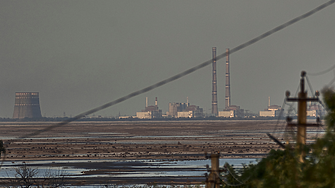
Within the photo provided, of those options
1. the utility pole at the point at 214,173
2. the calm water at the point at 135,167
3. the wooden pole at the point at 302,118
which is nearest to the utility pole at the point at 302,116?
the wooden pole at the point at 302,118

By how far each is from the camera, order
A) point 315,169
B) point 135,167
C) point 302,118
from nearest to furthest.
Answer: point 315,169 < point 302,118 < point 135,167

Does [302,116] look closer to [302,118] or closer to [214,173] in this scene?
[302,118]

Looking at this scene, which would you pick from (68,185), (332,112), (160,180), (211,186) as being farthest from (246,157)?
(332,112)

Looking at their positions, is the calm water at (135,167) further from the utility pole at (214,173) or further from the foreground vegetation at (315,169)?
the foreground vegetation at (315,169)

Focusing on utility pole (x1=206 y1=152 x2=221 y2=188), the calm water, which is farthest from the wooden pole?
the calm water

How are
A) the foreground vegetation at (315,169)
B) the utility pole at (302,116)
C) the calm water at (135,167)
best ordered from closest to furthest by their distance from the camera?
1. the foreground vegetation at (315,169)
2. the utility pole at (302,116)
3. the calm water at (135,167)

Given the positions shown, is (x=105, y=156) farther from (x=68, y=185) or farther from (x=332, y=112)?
(x=332, y=112)

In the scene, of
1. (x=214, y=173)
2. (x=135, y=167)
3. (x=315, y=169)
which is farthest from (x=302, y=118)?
(x=135, y=167)

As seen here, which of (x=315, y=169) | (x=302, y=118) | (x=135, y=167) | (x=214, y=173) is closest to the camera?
(x=315, y=169)

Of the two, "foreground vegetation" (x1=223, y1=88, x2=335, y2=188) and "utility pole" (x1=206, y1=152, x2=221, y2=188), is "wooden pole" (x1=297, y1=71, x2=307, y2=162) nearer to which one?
"foreground vegetation" (x1=223, y1=88, x2=335, y2=188)

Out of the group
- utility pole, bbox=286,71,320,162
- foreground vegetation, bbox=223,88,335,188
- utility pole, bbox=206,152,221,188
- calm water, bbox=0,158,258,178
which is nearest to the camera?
foreground vegetation, bbox=223,88,335,188

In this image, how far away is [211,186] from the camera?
1936cm

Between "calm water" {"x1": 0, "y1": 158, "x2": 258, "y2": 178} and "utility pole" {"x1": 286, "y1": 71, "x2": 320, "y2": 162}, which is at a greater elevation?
"utility pole" {"x1": 286, "y1": 71, "x2": 320, "y2": 162}

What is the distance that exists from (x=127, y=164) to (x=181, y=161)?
765cm
